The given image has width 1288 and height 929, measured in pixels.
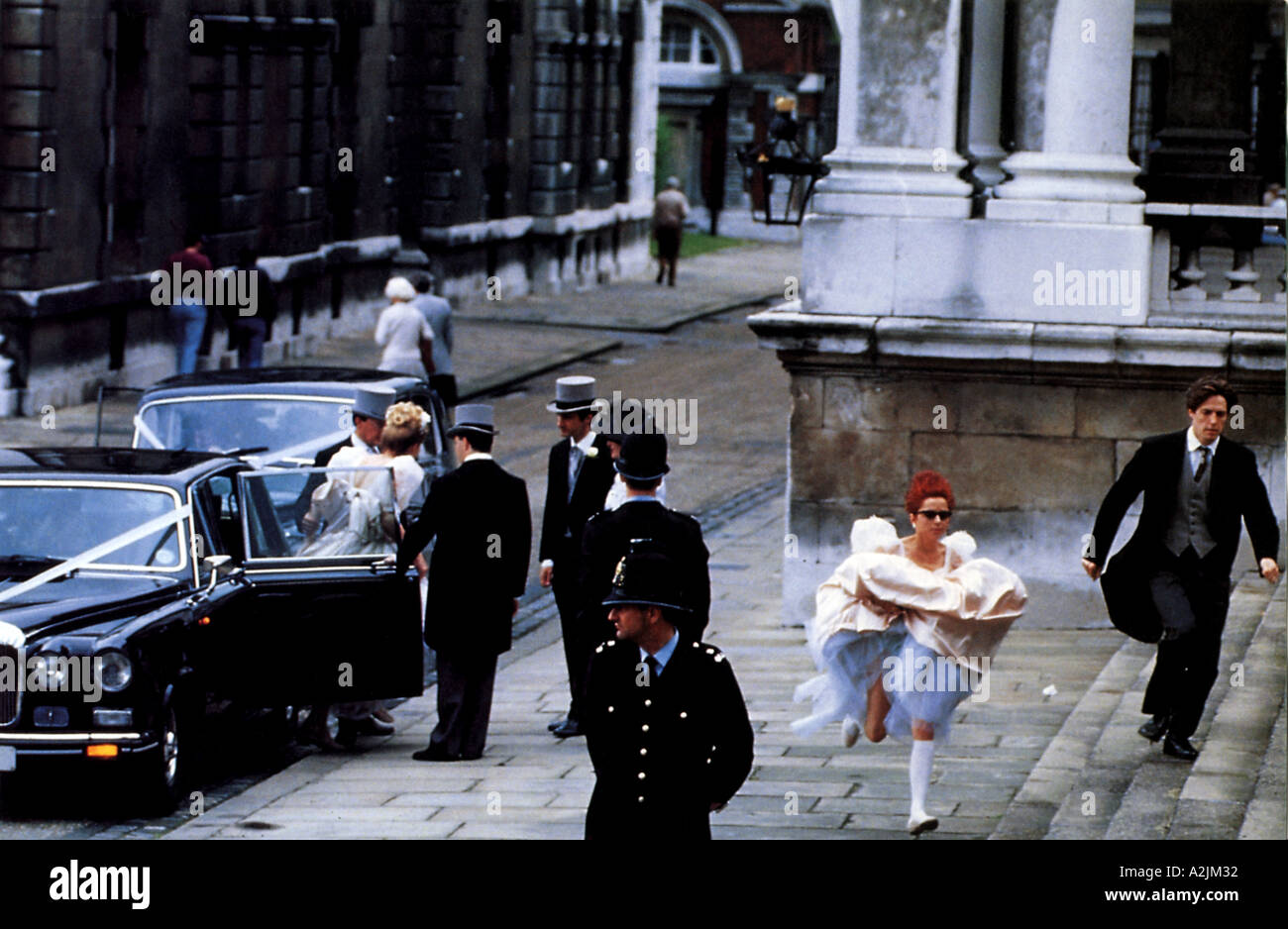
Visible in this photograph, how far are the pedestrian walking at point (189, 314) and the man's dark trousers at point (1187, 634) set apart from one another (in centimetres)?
1610

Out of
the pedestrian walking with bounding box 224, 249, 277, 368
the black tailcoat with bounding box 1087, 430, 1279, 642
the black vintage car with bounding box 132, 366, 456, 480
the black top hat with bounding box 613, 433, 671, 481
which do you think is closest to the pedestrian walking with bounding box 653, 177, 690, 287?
the pedestrian walking with bounding box 224, 249, 277, 368

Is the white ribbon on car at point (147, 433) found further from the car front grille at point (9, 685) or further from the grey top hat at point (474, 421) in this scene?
the car front grille at point (9, 685)

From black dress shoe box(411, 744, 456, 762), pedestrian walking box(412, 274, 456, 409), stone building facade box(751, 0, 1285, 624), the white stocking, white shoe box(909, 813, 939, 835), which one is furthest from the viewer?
pedestrian walking box(412, 274, 456, 409)

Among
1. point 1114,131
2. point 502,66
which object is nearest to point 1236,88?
point 1114,131

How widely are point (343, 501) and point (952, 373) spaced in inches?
183

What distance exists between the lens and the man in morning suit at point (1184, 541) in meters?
11.2

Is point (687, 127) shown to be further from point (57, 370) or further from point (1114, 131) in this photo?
point (1114, 131)

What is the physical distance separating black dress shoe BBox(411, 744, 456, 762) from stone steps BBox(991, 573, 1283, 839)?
2922 millimetres

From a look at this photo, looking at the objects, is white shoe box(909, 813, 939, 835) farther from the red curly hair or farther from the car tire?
the car tire

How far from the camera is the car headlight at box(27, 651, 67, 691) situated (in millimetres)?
10438

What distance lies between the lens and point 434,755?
12.1 m

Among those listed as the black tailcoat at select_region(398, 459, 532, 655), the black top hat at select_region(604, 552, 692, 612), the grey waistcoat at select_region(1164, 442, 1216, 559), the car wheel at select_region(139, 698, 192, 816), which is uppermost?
the black top hat at select_region(604, 552, 692, 612)

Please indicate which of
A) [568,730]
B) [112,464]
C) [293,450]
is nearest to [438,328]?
[293,450]

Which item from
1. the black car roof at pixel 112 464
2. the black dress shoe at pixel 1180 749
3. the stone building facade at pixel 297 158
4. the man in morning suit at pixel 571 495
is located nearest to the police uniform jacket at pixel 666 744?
the black dress shoe at pixel 1180 749
